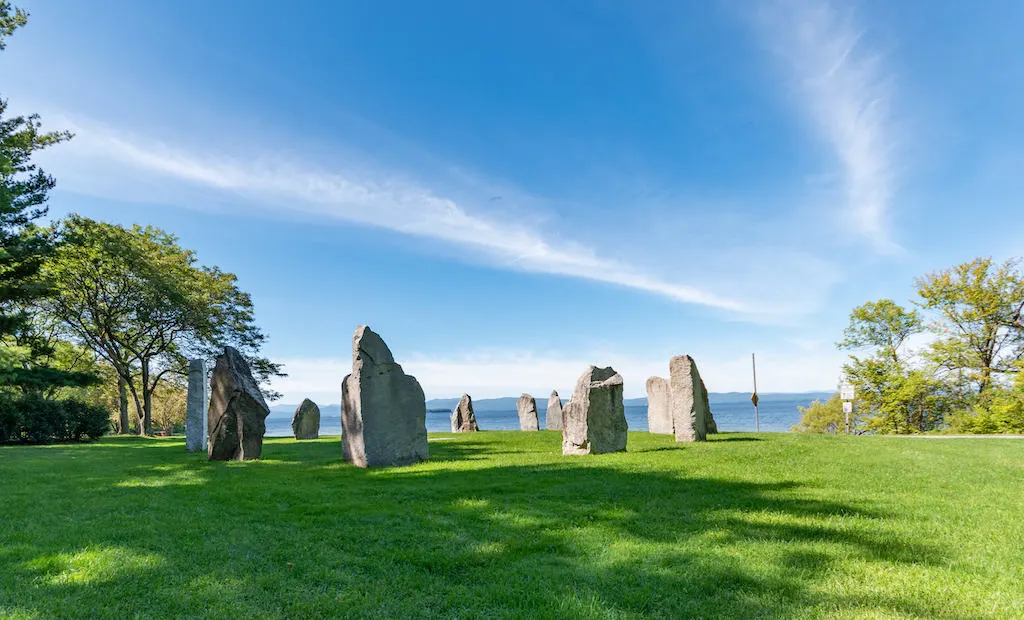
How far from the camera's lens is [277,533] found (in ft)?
17.0

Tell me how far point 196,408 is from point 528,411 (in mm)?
15140

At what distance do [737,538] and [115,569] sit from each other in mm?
5062

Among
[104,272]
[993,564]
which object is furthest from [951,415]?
[104,272]

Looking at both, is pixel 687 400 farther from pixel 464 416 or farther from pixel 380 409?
pixel 464 416

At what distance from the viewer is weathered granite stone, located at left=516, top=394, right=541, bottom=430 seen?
26.2m

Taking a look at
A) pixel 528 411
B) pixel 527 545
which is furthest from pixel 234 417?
pixel 528 411

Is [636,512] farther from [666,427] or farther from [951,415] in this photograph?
[951,415]

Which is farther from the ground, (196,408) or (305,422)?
(196,408)

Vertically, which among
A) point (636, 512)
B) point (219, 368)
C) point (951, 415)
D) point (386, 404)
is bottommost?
point (951, 415)

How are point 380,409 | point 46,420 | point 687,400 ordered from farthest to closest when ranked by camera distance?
point 46,420
point 687,400
point 380,409

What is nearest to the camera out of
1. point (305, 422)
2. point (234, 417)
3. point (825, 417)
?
point (234, 417)

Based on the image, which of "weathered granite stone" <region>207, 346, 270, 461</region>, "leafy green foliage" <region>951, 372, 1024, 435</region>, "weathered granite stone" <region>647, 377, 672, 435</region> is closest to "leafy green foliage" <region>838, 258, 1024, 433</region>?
"leafy green foliage" <region>951, 372, 1024, 435</region>

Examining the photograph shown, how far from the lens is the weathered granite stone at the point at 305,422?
21406mm

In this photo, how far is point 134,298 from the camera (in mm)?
27609
